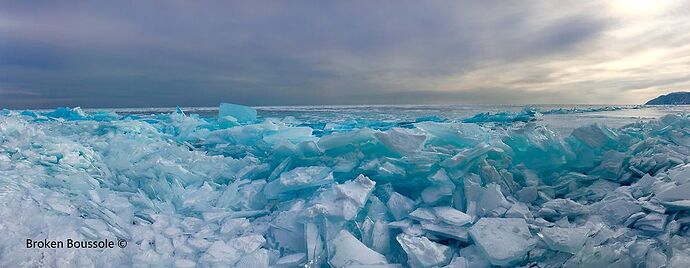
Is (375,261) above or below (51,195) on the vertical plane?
below

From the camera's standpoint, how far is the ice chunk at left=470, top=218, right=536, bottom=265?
2637 mm

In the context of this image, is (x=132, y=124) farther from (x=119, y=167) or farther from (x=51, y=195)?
(x=51, y=195)

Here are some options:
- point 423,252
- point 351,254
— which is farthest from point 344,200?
point 423,252

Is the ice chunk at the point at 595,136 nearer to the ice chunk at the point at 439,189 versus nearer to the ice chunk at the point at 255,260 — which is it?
the ice chunk at the point at 439,189

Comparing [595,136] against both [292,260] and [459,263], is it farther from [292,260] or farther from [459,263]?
[292,260]

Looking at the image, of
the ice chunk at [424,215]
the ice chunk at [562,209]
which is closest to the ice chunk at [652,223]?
the ice chunk at [562,209]

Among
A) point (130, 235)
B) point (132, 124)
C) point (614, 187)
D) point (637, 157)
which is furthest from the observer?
point (132, 124)

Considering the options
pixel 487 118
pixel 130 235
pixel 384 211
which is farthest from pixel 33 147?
pixel 487 118

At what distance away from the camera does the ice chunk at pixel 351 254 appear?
2736 millimetres

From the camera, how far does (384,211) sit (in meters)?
3.46

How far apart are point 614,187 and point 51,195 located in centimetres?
513

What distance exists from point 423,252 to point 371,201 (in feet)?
2.71

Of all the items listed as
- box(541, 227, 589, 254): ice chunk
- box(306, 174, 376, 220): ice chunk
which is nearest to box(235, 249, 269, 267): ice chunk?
box(306, 174, 376, 220): ice chunk

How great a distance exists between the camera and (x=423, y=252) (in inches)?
109
